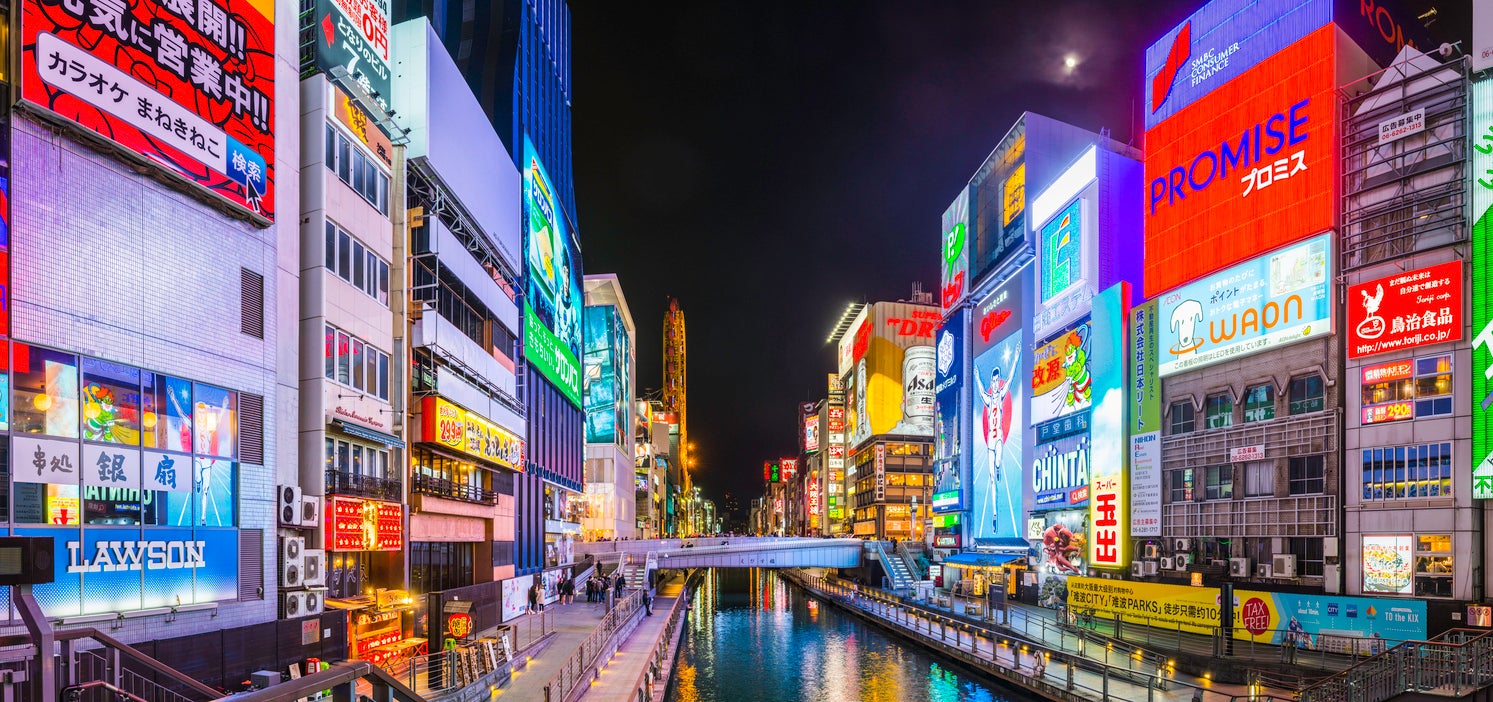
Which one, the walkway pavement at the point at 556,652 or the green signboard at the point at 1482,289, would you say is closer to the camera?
the walkway pavement at the point at 556,652

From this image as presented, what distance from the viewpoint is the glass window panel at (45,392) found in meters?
15.6

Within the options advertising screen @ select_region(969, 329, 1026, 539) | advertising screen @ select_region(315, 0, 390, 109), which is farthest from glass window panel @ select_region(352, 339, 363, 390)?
advertising screen @ select_region(969, 329, 1026, 539)

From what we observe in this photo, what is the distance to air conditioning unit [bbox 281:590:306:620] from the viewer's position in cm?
2162

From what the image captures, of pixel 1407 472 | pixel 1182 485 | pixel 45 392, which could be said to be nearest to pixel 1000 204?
pixel 1182 485

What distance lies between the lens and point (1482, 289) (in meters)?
29.7

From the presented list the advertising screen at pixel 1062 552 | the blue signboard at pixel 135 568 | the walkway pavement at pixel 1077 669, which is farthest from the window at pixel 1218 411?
the blue signboard at pixel 135 568

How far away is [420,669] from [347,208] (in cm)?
1256

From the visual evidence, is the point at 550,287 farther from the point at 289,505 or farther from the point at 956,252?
the point at 956,252

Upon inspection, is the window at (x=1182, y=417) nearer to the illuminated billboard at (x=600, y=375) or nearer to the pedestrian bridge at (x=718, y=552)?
the pedestrian bridge at (x=718, y=552)

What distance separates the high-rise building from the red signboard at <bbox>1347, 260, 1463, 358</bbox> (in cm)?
3680

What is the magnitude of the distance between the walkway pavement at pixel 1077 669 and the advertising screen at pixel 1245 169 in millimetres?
16829

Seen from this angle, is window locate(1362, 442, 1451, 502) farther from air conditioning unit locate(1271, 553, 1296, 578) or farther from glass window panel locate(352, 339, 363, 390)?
glass window panel locate(352, 339, 363, 390)

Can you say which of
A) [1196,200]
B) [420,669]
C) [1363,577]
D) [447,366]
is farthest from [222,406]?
[1196,200]

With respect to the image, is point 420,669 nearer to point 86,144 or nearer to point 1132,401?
point 86,144
